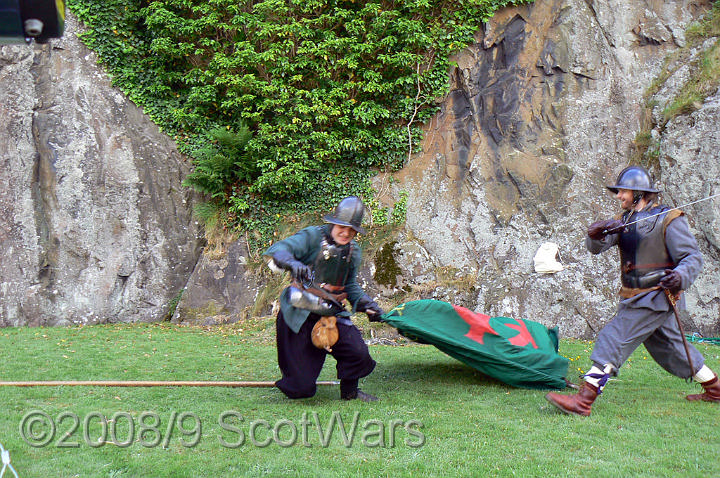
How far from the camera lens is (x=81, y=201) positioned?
11.4 metres

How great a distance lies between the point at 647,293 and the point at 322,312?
113 inches

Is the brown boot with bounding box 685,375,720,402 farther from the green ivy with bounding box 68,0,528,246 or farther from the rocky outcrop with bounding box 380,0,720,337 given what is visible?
the green ivy with bounding box 68,0,528,246

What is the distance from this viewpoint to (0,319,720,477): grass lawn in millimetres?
3508

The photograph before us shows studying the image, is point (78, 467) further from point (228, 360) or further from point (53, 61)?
point (53, 61)

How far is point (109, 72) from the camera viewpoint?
12.1 meters

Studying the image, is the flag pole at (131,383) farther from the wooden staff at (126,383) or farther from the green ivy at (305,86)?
the green ivy at (305,86)

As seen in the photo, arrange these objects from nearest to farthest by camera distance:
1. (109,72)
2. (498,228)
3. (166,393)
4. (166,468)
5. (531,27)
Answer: (166,468) < (166,393) < (498,228) < (531,27) < (109,72)

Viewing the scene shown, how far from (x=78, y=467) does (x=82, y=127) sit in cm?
991

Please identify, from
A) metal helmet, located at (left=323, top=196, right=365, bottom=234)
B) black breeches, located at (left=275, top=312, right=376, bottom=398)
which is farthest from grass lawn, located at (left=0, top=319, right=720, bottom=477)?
metal helmet, located at (left=323, top=196, right=365, bottom=234)

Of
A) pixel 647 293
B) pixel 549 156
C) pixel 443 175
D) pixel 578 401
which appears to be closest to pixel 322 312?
pixel 578 401

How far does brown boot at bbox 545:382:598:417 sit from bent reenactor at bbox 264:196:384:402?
1.62 m

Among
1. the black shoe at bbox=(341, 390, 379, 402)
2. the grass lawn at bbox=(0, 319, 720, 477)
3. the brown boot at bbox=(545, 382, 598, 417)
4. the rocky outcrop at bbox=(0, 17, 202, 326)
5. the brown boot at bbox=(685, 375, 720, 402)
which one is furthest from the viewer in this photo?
the rocky outcrop at bbox=(0, 17, 202, 326)

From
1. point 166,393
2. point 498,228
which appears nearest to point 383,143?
point 498,228

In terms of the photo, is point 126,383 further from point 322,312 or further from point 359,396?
point 359,396
